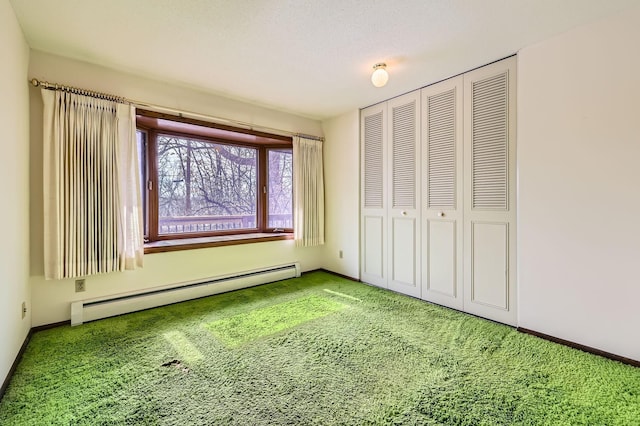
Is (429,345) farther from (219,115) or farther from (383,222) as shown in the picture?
(219,115)

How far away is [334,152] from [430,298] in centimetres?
246

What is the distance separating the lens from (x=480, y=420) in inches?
59.2

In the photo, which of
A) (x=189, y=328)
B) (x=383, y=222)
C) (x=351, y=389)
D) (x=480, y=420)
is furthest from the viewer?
(x=383, y=222)

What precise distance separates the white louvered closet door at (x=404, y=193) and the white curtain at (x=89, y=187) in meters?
2.86

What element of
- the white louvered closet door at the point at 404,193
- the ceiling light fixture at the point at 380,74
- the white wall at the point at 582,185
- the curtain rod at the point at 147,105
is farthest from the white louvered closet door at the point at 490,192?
the curtain rod at the point at 147,105

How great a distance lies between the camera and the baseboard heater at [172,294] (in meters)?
2.72

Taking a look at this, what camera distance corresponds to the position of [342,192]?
171 inches

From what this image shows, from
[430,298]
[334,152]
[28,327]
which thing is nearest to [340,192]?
[334,152]

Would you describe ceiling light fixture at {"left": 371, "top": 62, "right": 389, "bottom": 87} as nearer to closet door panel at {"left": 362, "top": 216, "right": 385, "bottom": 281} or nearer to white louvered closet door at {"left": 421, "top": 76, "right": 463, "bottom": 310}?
white louvered closet door at {"left": 421, "top": 76, "right": 463, "bottom": 310}

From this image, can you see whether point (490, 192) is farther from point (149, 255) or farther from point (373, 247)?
point (149, 255)

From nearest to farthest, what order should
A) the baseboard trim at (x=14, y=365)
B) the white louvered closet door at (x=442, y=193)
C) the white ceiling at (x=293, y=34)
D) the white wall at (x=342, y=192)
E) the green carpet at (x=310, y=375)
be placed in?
the green carpet at (x=310, y=375) < the baseboard trim at (x=14, y=365) < the white ceiling at (x=293, y=34) < the white louvered closet door at (x=442, y=193) < the white wall at (x=342, y=192)

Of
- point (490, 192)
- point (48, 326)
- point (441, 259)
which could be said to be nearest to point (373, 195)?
point (441, 259)

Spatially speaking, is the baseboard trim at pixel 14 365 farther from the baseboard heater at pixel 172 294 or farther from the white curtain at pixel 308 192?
the white curtain at pixel 308 192

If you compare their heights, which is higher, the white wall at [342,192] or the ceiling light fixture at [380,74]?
the ceiling light fixture at [380,74]
